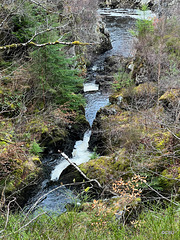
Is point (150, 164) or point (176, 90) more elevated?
point (176, 90)

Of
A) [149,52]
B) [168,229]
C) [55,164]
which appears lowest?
[55,164]

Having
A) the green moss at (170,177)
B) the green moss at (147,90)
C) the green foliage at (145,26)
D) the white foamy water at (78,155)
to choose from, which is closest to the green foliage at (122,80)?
the green moss at (147,90)

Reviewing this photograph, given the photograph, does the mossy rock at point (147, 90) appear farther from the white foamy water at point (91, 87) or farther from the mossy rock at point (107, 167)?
the white foamy water at point (91, 87)

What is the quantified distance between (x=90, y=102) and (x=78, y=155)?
20.1 ft

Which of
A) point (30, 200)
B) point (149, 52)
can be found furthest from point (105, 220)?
point (149, 52)

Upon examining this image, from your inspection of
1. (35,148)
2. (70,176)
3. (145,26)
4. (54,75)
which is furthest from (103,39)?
(70,176)

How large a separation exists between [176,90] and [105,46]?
632 inches

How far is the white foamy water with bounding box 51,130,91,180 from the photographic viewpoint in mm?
10023

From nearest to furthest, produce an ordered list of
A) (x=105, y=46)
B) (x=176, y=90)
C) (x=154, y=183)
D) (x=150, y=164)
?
(x=154, y=183)
(x=150, y=164)
(x=176, y=90)
(x=105, y=46)

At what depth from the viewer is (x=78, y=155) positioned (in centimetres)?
1177

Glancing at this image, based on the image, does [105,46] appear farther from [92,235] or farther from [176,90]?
[92,235]

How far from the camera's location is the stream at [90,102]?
7.83 m

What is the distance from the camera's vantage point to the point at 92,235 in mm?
2076

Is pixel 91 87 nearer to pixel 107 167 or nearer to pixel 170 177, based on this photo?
pixel 107 167
